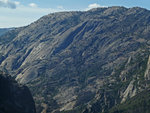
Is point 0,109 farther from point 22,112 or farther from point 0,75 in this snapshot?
point 0,75

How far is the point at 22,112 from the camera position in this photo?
152625 mm

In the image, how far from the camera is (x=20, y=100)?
164 m

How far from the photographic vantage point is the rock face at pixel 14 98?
14488 centimetres

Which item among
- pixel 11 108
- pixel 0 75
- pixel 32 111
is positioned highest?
pixel 0 75

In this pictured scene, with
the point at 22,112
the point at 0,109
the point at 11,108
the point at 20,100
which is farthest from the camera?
the point at 20,100

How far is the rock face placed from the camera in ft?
475

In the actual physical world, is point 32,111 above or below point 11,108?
below

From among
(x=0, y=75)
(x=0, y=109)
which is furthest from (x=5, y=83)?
(x=0, y=109)

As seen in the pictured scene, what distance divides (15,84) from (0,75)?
14.7m

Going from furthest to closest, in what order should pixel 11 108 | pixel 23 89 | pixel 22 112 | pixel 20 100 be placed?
pixel 23 89
pixel 20 100
pixel 22 112
pixel 11 108

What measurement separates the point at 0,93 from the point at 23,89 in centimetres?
2719

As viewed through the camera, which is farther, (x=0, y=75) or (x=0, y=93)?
(x=0, y=75)

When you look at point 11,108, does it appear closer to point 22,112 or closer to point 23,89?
point 22,112

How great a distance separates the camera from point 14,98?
159750mm
